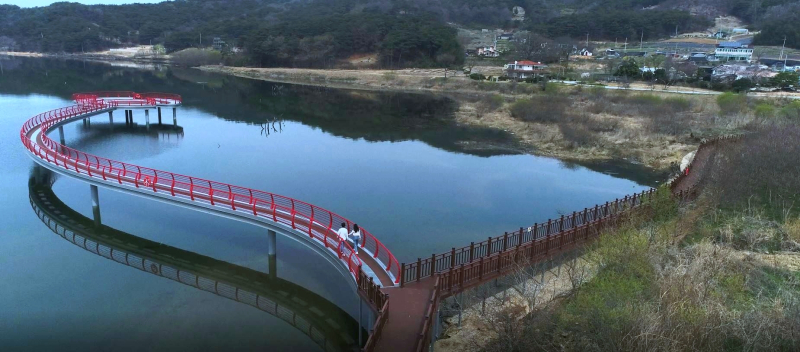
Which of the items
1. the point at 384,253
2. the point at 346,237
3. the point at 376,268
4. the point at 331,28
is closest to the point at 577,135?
the point at 384,253

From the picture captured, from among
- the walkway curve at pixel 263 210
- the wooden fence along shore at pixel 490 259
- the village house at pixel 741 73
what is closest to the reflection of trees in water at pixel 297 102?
the wooden fence along shore at pixel 490 259

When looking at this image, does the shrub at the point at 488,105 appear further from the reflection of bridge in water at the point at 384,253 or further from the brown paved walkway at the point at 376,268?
the brown paved walkway at the point at 376,268

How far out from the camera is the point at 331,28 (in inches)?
5069

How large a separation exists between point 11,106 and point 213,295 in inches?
2138

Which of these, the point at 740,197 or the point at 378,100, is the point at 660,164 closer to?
the point at 740,197

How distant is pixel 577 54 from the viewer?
13138 cm

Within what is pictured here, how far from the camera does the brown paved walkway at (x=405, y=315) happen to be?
493 inches

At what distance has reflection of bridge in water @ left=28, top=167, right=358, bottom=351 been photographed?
1752 centimetres

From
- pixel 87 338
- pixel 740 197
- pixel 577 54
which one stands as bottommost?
pixel 87 338

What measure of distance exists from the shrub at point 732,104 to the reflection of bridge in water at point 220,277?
4975 centimetres

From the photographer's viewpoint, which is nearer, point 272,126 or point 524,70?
point 272,126

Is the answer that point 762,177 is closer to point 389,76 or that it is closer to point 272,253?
point 272,253

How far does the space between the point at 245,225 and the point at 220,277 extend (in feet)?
15.9

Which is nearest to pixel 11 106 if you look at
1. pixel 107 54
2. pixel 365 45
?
pixel 365 45
